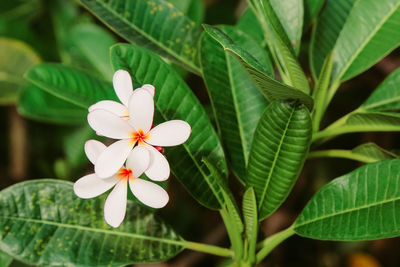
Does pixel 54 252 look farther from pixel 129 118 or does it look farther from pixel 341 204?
pixel 341 204

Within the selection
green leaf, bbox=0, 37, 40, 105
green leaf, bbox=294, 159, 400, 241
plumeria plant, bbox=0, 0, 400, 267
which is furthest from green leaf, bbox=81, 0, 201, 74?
green leaf, bbox=0, 37, 40, 105

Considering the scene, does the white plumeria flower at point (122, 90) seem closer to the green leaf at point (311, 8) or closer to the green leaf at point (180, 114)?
the green leaf at point (180, 114)

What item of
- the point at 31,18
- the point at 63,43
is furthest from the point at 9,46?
the point at 31,18

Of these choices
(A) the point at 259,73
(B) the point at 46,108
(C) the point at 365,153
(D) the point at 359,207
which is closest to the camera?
(A) the point at 259,73

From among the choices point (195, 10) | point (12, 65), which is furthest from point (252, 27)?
point (12, 65)

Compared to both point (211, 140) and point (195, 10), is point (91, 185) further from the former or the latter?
point (195, 10)

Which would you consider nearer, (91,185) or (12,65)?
(91,185)

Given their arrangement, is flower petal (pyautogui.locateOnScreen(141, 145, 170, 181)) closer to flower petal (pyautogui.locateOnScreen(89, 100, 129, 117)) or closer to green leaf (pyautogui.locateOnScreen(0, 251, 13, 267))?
flower petal (pyautogui.locateOnScreen(89, 100, 129, 117))
